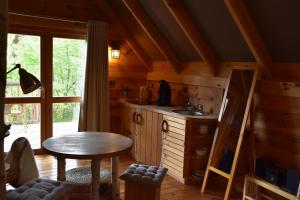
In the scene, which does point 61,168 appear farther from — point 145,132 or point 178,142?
point 145,132

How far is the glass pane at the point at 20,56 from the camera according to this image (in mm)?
4090

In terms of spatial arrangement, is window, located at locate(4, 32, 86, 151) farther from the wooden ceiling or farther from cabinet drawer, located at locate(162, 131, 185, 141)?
cabinet drawer, located at locate(162, 131, 185, 141)

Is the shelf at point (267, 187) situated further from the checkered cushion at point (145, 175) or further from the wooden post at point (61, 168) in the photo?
the wooden post at point (61, 168)

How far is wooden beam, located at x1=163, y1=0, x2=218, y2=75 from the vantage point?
10.6ft

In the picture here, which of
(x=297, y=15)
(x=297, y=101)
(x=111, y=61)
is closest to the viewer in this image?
(x=297, y=15)

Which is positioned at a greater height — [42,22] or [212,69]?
[42,22]

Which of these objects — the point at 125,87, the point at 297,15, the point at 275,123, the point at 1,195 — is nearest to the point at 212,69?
the point at 275,123

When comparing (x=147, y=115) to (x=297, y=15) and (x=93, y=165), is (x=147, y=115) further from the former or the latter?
(x=297, y=15)

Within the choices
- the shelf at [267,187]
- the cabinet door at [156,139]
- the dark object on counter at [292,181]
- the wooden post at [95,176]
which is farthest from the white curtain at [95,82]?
the dark object on counter at [292,181]

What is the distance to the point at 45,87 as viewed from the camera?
14.2ft

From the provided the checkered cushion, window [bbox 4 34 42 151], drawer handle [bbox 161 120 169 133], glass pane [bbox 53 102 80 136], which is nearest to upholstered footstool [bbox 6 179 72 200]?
the checkered cushion

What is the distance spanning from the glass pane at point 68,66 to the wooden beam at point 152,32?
104 cm

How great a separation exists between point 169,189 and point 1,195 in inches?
88.9

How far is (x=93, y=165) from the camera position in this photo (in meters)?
2.41
